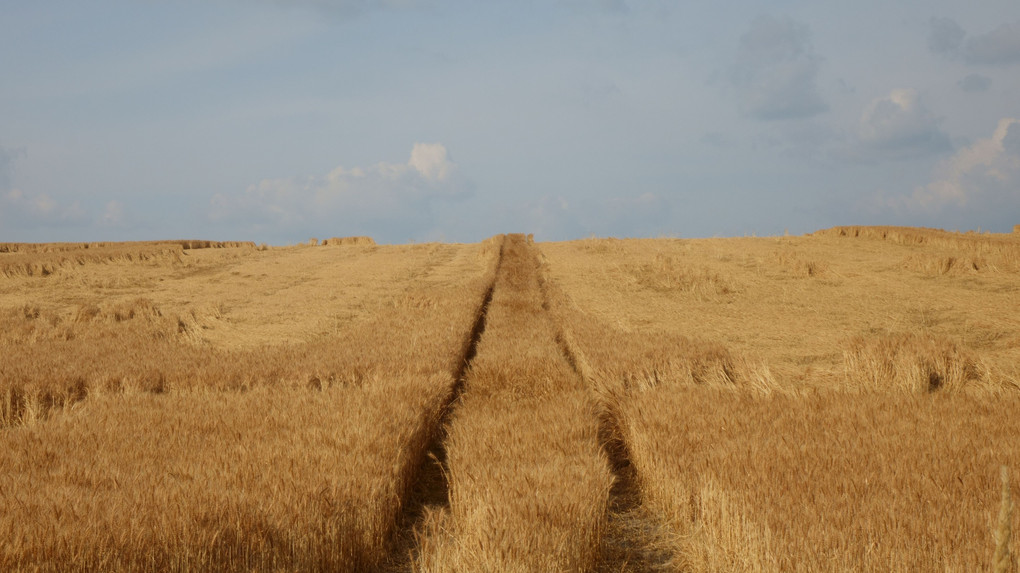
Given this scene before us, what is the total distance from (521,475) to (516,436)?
99cm

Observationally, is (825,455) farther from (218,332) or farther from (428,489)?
(218,332)

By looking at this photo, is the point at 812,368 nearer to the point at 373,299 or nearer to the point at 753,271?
the point at 373,299

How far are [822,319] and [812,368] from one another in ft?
14.1

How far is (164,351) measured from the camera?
10.7 m

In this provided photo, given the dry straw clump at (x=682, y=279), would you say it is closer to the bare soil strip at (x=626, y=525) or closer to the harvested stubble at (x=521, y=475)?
the harvested stubble at (x=521, y=475)

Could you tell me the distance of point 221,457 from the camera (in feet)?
17.6

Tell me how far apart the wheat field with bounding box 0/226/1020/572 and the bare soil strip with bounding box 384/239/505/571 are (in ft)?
0.11

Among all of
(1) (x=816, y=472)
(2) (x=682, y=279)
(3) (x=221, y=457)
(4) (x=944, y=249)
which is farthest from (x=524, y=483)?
(4) (x=944, y=249)

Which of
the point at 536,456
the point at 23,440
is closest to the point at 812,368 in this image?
the point at 536,456

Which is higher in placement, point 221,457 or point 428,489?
point 221,457

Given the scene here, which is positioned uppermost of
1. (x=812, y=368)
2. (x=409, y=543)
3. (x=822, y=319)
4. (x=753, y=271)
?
(x=753, y=271)

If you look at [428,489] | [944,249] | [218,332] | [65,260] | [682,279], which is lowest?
[428,489]

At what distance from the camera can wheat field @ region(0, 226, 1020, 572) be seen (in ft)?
13.1

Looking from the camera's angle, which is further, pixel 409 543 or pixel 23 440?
pixel 23 440
